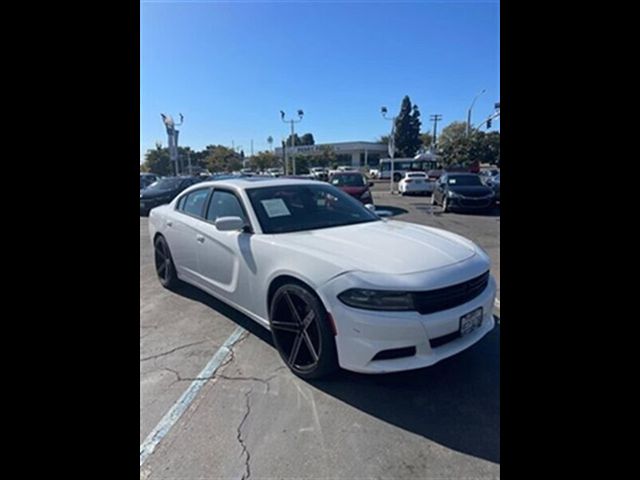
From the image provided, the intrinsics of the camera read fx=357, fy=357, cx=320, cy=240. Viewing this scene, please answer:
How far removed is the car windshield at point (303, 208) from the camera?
339 cm

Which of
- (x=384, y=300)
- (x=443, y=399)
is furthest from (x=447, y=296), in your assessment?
(x=443, y=399)

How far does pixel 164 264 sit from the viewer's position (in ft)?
16.4

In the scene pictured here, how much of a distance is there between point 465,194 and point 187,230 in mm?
11440

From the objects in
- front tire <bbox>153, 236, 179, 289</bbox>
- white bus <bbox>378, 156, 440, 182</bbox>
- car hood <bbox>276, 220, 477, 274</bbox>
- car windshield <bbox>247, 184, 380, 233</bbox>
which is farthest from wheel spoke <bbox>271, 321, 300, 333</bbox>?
white bus <bbox>378, 156, 440, 182</bbox>

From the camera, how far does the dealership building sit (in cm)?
6481

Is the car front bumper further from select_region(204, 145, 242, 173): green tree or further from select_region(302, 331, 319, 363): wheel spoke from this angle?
select_region(204, 145, 242, 173): green tree

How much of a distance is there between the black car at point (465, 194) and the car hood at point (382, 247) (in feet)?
34.7

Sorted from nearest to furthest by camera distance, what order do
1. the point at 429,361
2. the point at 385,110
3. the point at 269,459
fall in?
the point at 269,459 < the point at 429,361 < the point at 385,110

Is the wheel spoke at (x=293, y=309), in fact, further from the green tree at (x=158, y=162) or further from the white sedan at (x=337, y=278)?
the green tree at (x=158, y=162)

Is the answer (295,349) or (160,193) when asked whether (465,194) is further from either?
(160,193)
